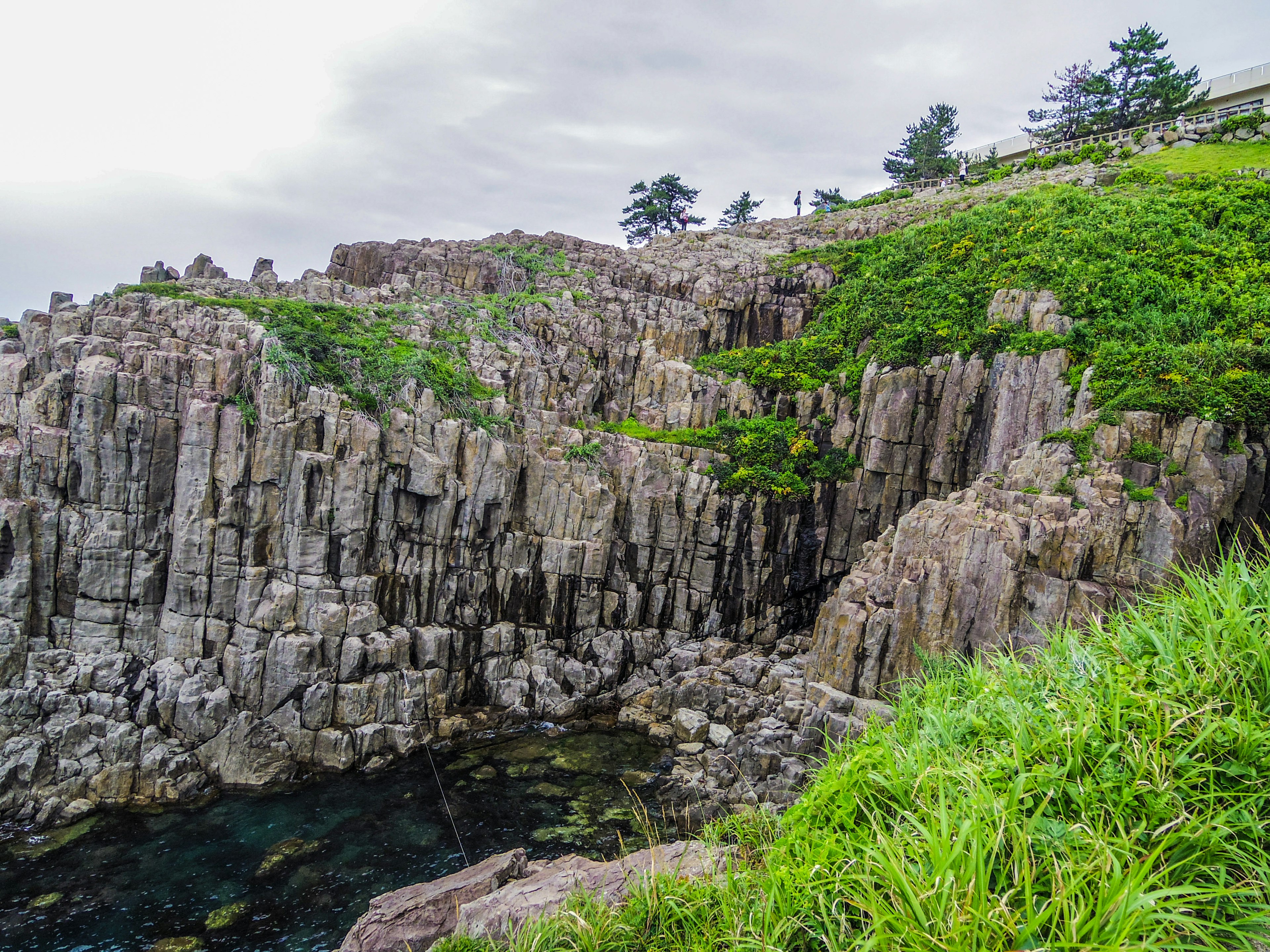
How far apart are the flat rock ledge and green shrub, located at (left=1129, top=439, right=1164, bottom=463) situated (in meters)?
19.7

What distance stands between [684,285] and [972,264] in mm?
15843

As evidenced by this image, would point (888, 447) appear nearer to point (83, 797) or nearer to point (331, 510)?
point (331, 510)

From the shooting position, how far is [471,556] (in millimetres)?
25703

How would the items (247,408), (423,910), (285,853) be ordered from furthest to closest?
(247,408)
(285,853)
(423,910)

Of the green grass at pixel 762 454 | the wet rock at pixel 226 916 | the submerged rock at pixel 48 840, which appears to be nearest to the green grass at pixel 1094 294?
the green grass at pixel 762 454

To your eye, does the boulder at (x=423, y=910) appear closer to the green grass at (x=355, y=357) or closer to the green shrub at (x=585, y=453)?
the green grass at (x=355, y=357)

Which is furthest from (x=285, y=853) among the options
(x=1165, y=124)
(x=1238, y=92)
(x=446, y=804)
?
(x=1238, y=92)

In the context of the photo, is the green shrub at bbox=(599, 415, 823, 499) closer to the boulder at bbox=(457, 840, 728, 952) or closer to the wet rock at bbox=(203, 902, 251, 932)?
the boulder at bbox=(457, 840, 728, 952)

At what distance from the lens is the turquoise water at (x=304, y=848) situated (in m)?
15.1

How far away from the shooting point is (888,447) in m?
29.4

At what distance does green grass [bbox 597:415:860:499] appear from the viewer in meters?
29.7

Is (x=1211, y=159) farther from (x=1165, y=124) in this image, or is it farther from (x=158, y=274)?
(x=158, y=274)

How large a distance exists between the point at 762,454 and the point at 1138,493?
1439 cm

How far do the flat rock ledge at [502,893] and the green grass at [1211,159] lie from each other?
156 ft
